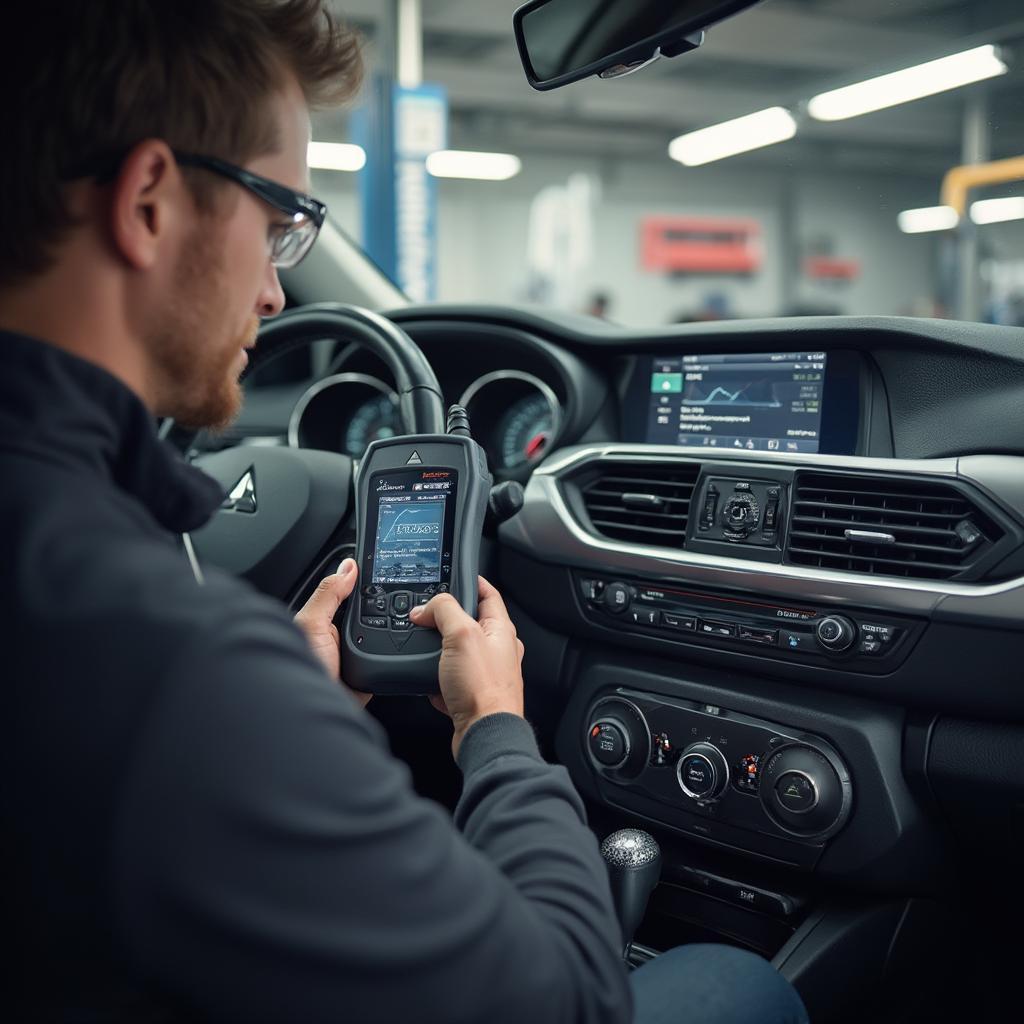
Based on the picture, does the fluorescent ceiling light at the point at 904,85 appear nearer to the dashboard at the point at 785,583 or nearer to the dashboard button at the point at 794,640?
the dashboard at the point at 785,583

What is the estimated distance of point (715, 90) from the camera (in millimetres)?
12328

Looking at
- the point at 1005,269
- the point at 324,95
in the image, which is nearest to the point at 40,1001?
the point at 324,95

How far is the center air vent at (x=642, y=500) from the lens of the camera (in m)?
1.68

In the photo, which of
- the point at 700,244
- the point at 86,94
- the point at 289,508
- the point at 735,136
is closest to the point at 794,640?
the point at 289,508

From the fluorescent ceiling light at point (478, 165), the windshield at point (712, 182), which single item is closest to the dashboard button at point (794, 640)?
the windshield at point (712, 182)

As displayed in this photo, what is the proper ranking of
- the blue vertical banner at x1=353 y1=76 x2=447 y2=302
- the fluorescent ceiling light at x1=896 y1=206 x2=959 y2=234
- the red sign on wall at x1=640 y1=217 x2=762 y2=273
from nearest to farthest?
the blue vertical banner at x1=353 y1=76 x2=447 y2=302, the red sign on wall at x1=640 y1=217 x2=762 y2=273, the fluorescent ceiling light at x1=896 y1=206 x2=959 y2=234

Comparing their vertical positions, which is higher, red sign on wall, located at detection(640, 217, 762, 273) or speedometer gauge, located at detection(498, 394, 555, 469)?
red sign on wall, located at detection(640, 217, 762, 273)

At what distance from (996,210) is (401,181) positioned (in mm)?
5916

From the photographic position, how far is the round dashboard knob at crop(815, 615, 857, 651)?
1429 millimetres

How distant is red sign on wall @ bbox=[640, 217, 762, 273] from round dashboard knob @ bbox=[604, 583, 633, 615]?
14370 mm

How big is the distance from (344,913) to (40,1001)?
184 mm

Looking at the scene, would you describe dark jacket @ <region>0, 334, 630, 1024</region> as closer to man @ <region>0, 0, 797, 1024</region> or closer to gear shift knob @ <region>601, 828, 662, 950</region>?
man @ <region>0, 0, 797, 1024</region>

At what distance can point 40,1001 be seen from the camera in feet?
1.90

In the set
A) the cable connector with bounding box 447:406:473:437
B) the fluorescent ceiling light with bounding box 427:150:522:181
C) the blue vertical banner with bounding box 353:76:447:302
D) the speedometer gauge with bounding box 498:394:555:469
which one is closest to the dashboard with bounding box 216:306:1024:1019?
the speedometer gauge with bounding box 498:394:555:469
